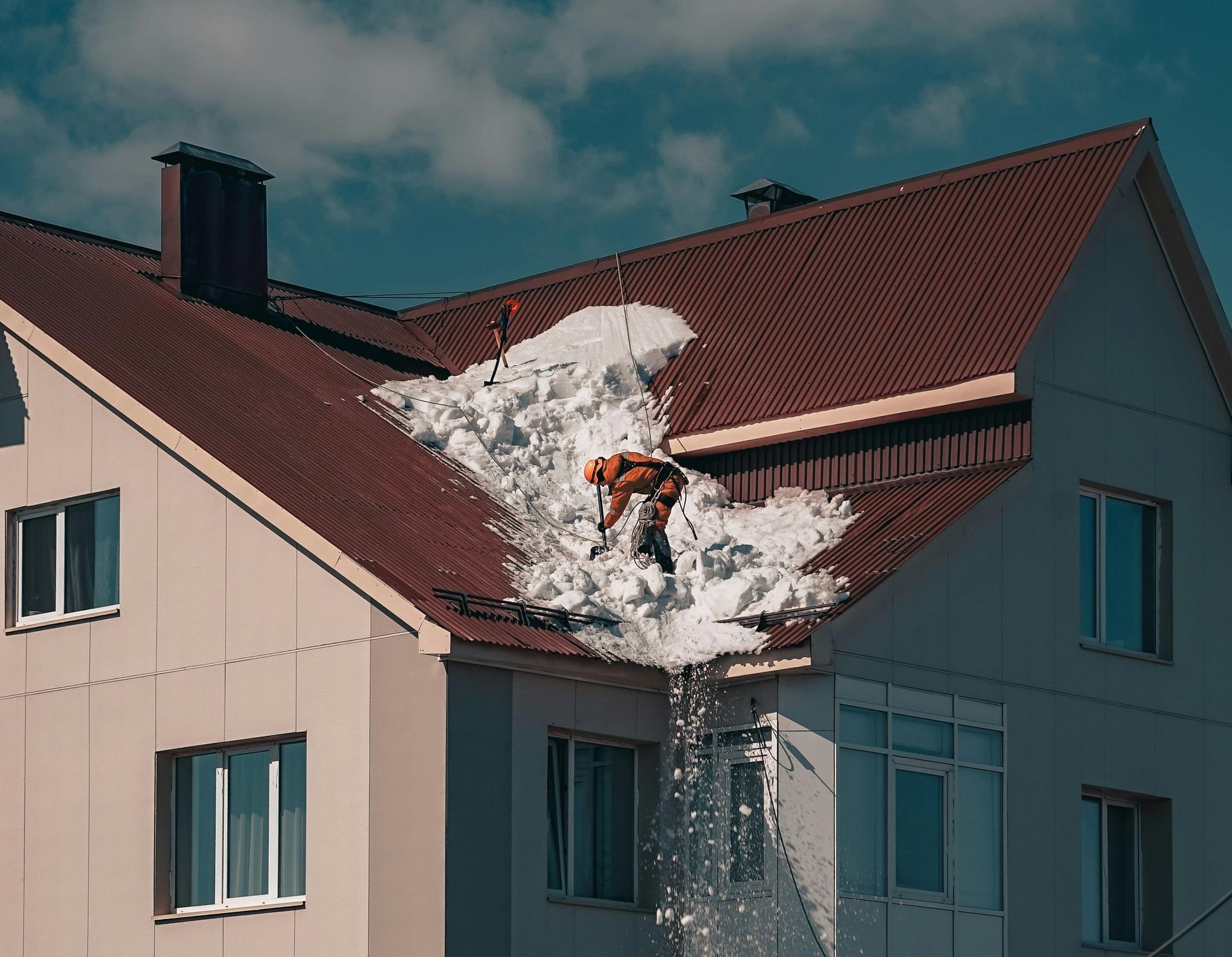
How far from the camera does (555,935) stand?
52.2 feet

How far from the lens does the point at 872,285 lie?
2142 cm

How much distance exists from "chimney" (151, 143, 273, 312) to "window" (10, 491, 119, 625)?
4905 mm

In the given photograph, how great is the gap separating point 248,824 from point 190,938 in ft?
3.32

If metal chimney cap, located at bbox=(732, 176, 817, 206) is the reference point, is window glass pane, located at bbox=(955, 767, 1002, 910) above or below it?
below

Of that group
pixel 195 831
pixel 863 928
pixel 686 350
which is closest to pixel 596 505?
pixel 686 350

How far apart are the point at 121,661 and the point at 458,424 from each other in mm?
4699

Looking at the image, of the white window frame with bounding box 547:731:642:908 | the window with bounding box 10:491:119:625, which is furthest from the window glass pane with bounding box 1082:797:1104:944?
the window with bounding box 10:491:119:625

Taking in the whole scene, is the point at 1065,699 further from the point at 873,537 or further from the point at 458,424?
the point at 458,424

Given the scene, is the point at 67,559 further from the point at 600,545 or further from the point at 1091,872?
the point at 1091,872

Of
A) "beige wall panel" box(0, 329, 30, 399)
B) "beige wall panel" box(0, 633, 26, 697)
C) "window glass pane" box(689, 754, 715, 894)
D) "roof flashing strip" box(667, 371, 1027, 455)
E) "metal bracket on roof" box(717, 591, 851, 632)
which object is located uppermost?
"beige wall panel" box(0, 329, 30, 399)

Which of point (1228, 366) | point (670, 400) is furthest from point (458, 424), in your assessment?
point (1228, 366)

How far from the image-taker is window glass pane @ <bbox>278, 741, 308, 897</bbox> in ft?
53.1

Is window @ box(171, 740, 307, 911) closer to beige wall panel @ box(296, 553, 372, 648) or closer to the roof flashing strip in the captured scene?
beige wall panel @ box(296, 553, 372, 648)

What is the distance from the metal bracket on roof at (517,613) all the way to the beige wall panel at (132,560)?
3.00m
